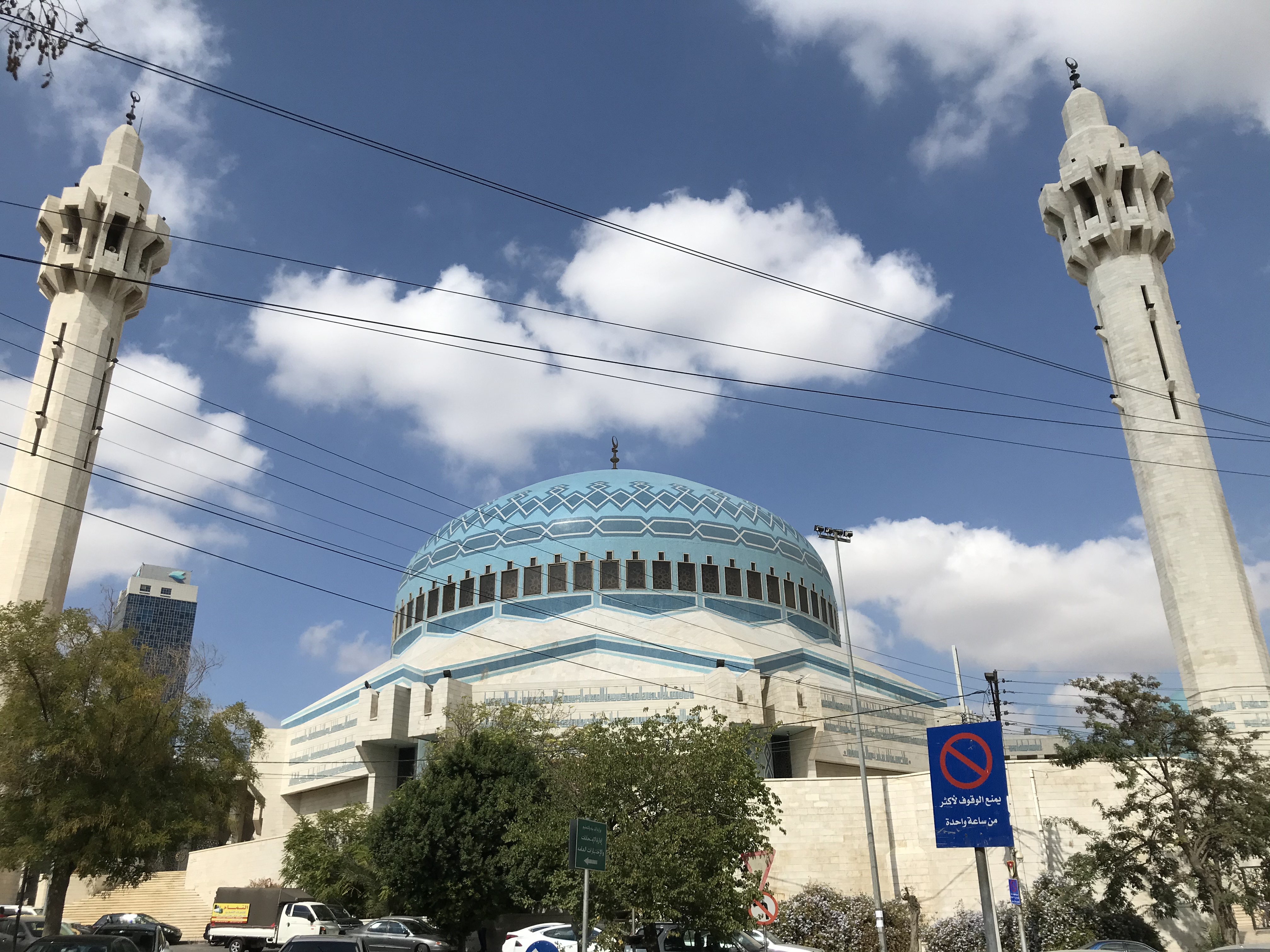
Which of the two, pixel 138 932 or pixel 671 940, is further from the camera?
pixel 138 932

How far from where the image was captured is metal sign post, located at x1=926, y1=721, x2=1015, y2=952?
22.5 ft

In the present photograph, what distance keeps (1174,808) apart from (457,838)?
1661cm

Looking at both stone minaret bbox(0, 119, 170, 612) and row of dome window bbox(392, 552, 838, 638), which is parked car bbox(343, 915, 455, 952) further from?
row of dome window bbox(392, 552, 838, 638)

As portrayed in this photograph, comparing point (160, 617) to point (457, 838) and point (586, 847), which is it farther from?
point (586, 847)

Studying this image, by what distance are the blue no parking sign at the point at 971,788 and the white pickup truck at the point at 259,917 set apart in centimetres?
2178

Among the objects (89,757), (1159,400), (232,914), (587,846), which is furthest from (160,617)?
(587,846)

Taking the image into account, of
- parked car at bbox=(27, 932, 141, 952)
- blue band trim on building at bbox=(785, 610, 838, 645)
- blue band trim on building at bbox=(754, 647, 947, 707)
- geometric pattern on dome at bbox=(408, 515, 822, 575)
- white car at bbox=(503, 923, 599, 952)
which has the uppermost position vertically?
geometric pattern on dome at bbox=(408, 515, 822, 575)

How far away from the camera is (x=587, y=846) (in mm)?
10984

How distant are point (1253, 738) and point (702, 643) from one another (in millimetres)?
20656

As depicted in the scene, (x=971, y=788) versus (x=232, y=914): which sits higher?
(x=971, y=788)

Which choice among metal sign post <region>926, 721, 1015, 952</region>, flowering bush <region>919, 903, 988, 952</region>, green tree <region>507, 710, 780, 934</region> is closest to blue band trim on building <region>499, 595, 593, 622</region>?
flowering bush <region>919, 903, 988, 952</region>

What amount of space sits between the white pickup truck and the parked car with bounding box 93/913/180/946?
1.69m

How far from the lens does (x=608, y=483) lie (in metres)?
50.5

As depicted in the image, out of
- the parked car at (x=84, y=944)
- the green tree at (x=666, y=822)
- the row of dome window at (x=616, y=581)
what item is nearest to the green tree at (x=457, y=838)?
the green tree at (x=666, y=822)
